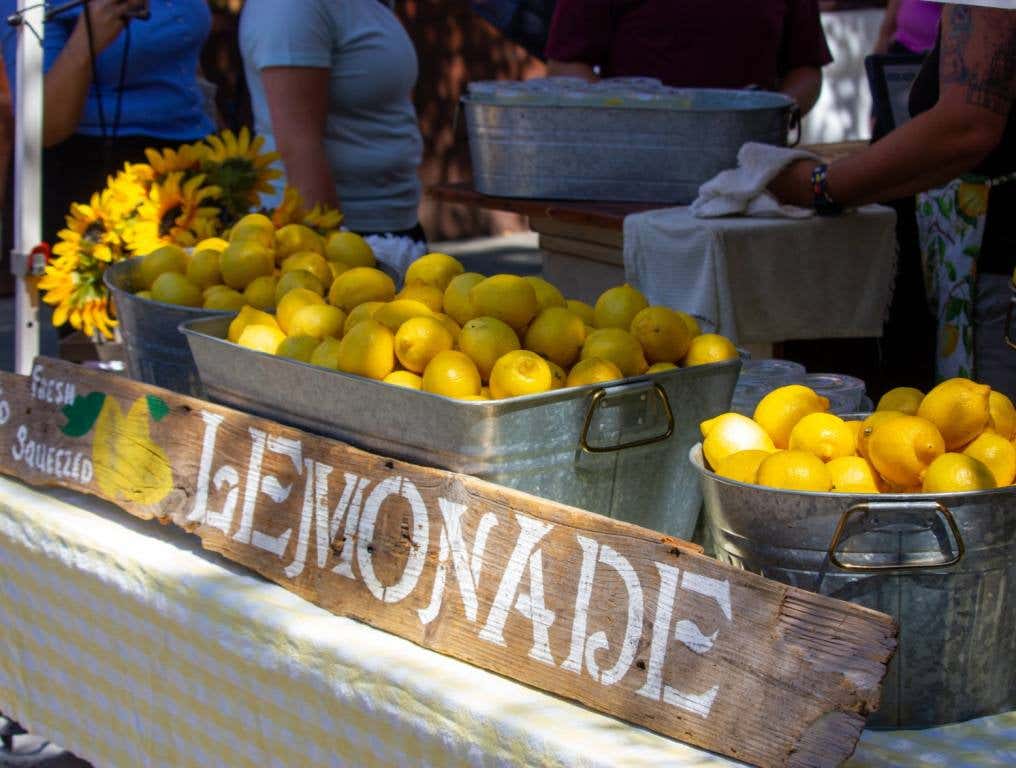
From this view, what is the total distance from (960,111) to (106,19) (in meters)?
1.85

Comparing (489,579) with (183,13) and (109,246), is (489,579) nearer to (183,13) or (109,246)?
(109,246)

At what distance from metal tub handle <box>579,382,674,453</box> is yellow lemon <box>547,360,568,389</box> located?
72mm

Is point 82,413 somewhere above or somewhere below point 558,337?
below

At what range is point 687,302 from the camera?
2.90 meters

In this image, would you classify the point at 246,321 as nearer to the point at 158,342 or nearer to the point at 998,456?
the point at 158,342

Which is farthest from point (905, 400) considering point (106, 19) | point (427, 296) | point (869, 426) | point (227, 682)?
point (106, 19)

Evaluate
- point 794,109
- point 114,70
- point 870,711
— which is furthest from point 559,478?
point 114,70

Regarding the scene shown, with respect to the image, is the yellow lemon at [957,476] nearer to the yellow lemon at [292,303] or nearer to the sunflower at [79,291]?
the yellow lemon at [292,303]

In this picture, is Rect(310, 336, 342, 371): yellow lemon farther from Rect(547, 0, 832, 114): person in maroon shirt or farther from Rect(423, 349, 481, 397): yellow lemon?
Rect(547, 0, 832, 114): person in maroon shirt

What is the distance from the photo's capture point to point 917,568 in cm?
119

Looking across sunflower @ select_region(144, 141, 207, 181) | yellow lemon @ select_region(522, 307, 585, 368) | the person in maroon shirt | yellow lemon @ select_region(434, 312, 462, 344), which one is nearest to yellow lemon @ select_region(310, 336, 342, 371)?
yellow lemon @ select_region(434, 312, 462, 344)

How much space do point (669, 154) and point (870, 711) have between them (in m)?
2.14

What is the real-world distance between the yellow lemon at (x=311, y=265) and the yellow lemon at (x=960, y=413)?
0.98 meters

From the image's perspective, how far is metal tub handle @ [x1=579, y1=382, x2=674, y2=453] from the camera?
1480 mm
